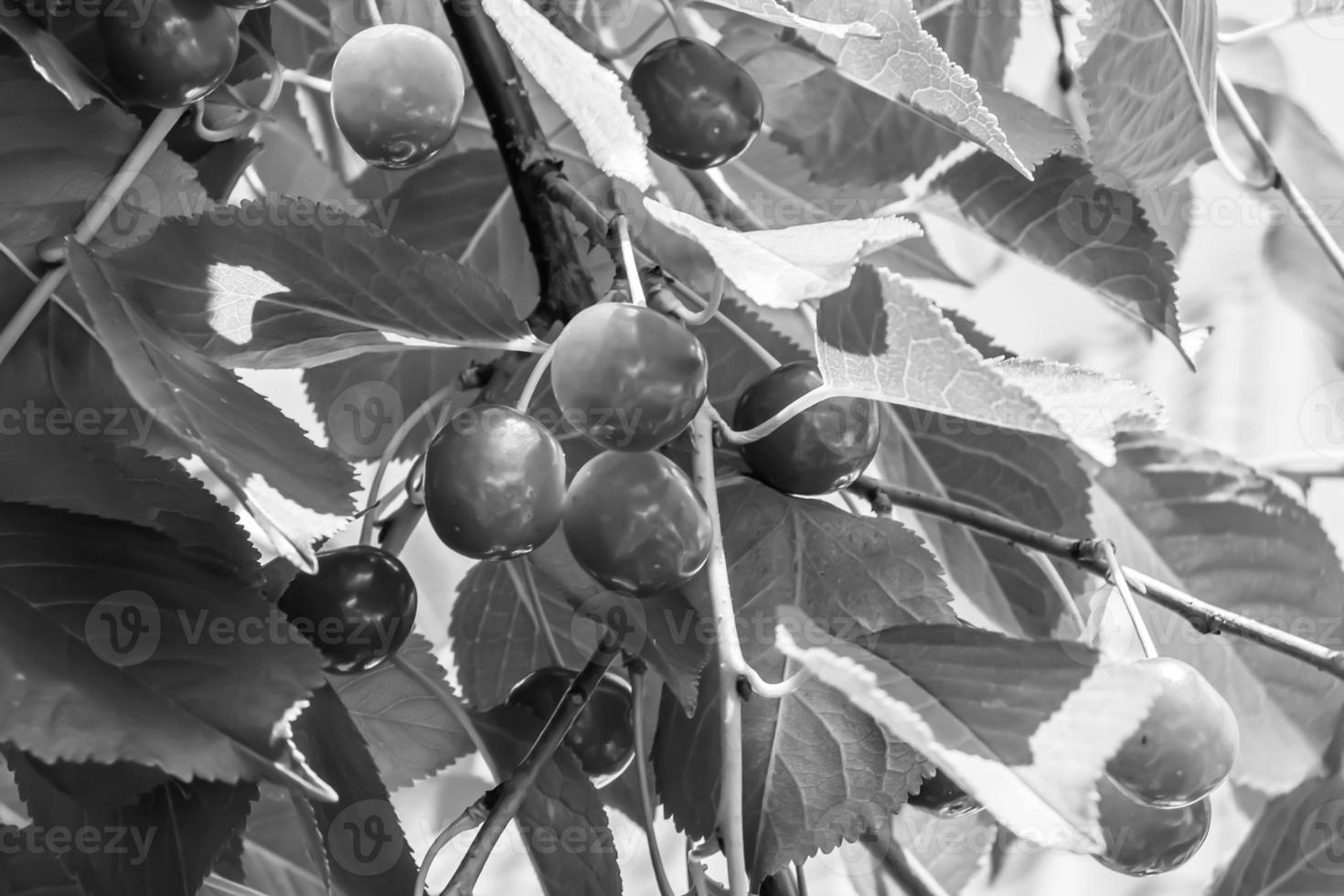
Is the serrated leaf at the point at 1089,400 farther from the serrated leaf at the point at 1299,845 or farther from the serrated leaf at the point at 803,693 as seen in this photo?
the serrated leaf at the point at 1299,845

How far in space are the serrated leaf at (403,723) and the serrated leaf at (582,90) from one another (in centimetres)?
20

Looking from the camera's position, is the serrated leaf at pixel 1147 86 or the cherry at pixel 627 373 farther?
the serrated leaf at pixel 1147 86

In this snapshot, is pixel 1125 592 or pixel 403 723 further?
pixel 403 723

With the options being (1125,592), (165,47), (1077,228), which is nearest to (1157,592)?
(1125,592)

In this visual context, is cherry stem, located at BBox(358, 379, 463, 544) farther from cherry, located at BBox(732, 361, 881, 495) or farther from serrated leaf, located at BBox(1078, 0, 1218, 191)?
serrated leaf, located at BBox(1078, 0, 1218, 191)

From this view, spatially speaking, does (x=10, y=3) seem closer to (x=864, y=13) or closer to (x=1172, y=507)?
(x=864, y=13)

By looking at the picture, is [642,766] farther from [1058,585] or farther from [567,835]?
[1058,585]

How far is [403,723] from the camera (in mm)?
381

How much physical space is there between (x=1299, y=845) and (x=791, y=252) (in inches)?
13.5

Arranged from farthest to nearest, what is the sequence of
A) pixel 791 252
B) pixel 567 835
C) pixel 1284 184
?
pixel 1284 184 < pixel 567 835 < pixel 791 252

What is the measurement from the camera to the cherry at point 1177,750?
25 centimetres

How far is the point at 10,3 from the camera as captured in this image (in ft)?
0.91

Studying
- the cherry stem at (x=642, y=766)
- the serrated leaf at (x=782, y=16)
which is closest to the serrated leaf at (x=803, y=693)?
the cherry stem at (x=642, y=766)

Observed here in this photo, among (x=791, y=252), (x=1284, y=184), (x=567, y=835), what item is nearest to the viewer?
(x=791, y=252)
